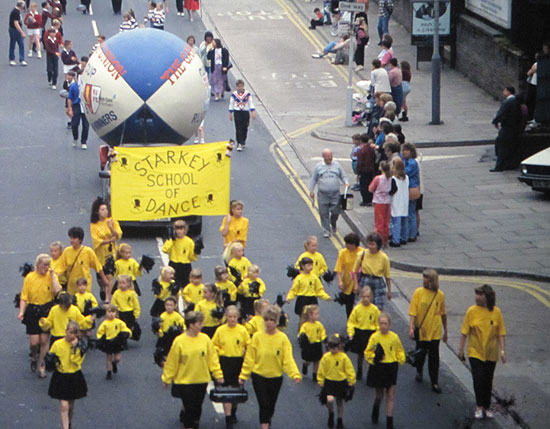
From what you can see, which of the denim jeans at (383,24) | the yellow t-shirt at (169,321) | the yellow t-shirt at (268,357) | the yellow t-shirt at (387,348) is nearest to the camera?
the yellow t-shirt at (268,357)

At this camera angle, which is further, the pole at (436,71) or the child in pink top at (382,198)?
the pole at (436,71)

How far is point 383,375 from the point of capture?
44.4ft

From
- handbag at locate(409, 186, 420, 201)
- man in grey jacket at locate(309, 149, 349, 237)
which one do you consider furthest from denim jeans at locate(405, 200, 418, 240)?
man in grey jacket at locate(309, 149, 349, 237)

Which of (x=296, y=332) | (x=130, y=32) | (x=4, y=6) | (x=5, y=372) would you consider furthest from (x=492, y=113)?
(x=4, y=6)

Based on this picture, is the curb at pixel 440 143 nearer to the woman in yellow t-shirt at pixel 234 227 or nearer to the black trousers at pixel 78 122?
the black trousers at pixel 78 122

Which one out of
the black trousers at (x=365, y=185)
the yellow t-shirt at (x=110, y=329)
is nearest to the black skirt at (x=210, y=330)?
the yellow t-shirt at (x=110, y=329)

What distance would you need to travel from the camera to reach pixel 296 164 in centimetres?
2620

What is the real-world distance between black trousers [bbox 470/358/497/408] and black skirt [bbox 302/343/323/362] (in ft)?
5.94

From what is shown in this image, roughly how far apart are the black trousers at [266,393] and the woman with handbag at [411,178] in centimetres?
769

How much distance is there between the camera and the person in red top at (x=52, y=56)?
32.7m

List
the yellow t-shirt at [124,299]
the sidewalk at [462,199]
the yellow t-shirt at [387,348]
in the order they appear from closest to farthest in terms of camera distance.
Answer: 1. the yellow t-shirt at [387,348]
2. the yellow t-shirt at [124,299]
3. the sidewalk at [462,199]

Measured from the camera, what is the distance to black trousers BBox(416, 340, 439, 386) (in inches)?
575

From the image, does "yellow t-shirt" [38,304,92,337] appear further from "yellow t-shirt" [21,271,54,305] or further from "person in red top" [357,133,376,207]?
"person in red top" [357,133,376,207]

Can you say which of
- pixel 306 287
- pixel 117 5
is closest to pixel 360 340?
pixel 306 287
